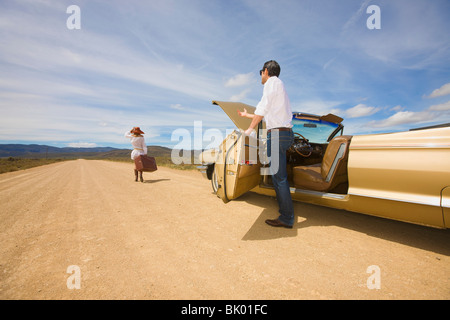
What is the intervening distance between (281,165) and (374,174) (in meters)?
1.05

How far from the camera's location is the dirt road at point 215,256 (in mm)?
1549

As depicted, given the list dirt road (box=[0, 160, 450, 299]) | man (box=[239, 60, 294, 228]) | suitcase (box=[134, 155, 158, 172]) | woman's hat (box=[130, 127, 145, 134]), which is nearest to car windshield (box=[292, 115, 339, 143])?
man (box=[239, 60, 294, 228])

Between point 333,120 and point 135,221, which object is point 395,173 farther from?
point 135,221

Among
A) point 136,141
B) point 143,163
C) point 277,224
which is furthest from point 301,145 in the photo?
point 136,141

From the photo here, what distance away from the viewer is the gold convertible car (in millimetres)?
1829

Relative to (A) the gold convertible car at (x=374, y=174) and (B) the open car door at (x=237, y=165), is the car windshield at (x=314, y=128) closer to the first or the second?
(A) the gold convertible car at (x=374, y=174)

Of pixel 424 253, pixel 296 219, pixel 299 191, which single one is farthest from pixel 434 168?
pixel 296 219

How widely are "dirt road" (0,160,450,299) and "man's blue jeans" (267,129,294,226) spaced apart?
0.35 m

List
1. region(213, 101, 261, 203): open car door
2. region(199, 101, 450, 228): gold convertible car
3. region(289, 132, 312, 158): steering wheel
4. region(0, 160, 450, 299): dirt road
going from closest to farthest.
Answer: region(0, 160, 450, 299): dirt road < region(199, 101, 450, 228): gold convertible car < region(213, 101, 261, 203): open car door < region(289, 132, 312, 158): steering wheel

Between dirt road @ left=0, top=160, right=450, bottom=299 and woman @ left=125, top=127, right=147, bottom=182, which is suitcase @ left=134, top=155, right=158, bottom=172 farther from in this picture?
dirt road @ left=0, top=160, right=450, bottom=299

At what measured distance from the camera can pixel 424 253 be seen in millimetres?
2086

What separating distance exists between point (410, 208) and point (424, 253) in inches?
23.4

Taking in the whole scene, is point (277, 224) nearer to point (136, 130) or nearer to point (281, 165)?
point (281, 165)
